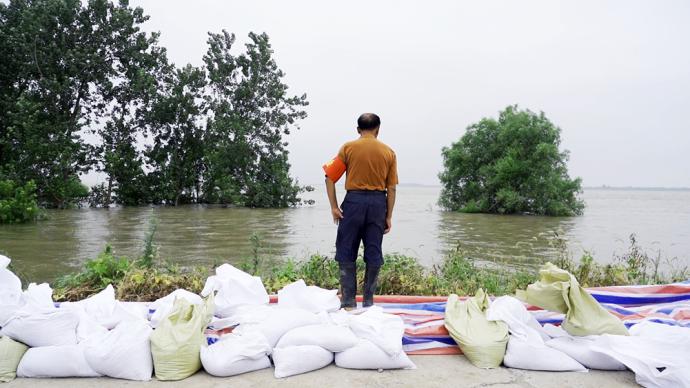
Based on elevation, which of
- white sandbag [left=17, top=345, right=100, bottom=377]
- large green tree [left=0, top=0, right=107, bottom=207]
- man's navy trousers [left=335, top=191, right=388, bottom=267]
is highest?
large green tree [left=0, top=0, right=107, bottom=207]

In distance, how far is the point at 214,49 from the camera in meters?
20.1

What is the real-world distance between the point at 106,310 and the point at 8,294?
0.54 m

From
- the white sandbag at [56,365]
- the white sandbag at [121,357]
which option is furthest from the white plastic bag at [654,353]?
the white sandbag at [56,365]

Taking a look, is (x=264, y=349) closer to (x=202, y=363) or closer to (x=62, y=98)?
(x=202, y=363)

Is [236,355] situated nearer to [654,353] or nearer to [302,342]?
[302,342]

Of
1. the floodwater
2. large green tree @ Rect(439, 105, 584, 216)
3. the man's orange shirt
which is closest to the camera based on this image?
the man's orange shirt

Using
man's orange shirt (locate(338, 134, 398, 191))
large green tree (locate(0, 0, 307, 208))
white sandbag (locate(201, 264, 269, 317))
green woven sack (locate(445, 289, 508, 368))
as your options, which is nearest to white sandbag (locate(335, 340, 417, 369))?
green woven sack (locate(445, 289, 508, 368))

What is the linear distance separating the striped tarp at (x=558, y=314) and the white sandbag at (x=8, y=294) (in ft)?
7.47

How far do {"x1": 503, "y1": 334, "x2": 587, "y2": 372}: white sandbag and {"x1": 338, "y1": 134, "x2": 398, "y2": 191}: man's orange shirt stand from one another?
4.68 feet

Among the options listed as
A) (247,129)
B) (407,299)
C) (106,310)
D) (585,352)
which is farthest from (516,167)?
(106,310)

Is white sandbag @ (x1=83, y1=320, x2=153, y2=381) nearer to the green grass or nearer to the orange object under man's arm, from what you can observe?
the green grass

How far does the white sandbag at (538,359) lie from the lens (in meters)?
2.43

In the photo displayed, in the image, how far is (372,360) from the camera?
8.00 feet

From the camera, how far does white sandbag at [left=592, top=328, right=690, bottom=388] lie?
2.19 m
